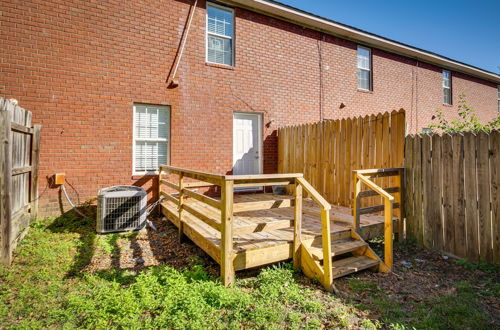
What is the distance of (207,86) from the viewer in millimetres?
8070

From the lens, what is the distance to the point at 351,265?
4.18 metres

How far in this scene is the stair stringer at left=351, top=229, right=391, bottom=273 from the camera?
4.32m

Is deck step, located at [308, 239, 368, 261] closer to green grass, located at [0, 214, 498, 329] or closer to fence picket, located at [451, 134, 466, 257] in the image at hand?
green grass, located at [0, 214, 498, 329]

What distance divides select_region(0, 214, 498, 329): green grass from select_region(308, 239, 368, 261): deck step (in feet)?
1.32

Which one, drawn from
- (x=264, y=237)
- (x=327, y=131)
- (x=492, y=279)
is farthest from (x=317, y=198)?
(x=327, y=131)

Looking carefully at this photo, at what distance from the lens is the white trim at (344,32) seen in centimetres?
865

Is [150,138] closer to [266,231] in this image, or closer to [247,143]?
[247,143]

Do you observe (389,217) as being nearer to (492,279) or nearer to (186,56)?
(492,279)

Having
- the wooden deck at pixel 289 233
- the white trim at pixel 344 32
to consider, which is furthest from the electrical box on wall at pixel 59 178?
the white trim at pixel 344 32

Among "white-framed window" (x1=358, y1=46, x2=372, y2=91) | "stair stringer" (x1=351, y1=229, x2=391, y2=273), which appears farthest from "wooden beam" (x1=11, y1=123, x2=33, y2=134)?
"white-framed window" (x1=358, y1=46, x2=372, y2=91)

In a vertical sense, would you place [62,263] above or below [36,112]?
below

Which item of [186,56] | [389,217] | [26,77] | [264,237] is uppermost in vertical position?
[186,56]

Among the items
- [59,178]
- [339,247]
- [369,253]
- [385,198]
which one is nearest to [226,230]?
[339,247]

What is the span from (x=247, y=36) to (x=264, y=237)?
264 inches
